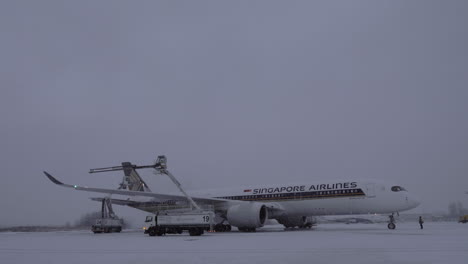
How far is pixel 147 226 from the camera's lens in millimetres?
27234

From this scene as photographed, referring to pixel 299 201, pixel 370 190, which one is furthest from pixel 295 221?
pixel 370 190

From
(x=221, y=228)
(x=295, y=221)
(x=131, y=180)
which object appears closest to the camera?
(x=221, y=228)

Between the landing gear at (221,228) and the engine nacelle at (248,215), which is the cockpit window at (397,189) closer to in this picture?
the engine nacelle at (248,215)

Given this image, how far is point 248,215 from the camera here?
28219 millimetres

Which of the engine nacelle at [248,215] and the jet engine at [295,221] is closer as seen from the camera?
the engine nacelle at [248,215]

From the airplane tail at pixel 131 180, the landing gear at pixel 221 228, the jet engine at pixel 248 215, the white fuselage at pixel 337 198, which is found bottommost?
the landing gear at pixel 221 228

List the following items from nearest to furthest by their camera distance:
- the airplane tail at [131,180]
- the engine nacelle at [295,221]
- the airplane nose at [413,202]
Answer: the airplane nose at [413,202] < the engine nacelle at [295,221] < the airplane tail at [131,180]

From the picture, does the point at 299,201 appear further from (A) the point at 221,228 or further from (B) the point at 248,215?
(A) the point at 221,228

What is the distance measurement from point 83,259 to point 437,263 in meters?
9.83

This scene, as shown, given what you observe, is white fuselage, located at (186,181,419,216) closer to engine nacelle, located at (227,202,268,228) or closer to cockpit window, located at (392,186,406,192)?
cockpit window, located at (392,186,406,192)

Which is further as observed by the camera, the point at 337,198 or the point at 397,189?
the point at 337,198

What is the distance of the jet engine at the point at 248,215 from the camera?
28.1m

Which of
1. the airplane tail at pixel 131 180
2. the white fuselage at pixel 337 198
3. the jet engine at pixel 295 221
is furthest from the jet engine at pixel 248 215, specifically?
the airplane tail at pixel 131 180

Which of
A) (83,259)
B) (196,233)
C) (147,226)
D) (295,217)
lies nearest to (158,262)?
(83,259)
